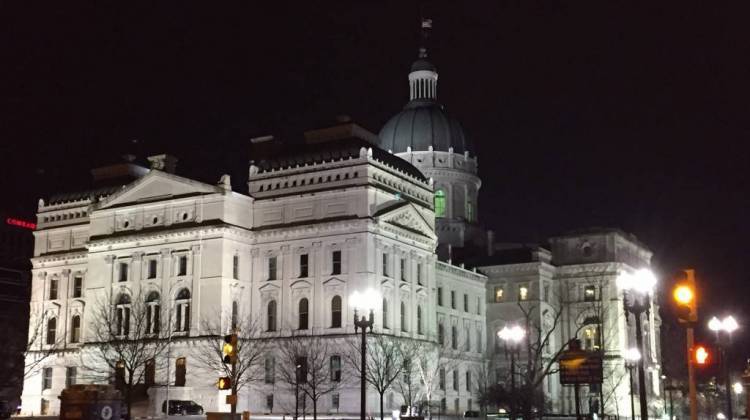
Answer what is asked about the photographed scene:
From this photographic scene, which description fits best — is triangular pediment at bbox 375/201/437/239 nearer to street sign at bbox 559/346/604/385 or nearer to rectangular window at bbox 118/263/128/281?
rectangular window at bbox 118/263/128/281

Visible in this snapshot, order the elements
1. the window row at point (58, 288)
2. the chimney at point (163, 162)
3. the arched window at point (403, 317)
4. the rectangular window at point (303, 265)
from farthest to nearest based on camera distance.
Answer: the window row at point (58, 288) → the chimney at point (163, 162) → the arched window at point (403, 317) → the rectangular window at point (303, 265)

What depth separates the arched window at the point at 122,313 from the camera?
3555 inches

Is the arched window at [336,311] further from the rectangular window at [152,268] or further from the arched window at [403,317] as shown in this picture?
the rectangular window at [152,268]

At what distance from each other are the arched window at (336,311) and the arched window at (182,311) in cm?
1329

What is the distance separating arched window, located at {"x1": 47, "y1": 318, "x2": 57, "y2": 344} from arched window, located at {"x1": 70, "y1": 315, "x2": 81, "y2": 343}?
9.22 feet

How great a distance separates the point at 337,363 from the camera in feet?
284

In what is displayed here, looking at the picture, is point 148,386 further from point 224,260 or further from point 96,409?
point 96,409

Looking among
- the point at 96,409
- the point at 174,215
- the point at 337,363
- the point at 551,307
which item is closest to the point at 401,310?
the point at 337,363

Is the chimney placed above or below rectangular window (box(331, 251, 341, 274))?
above

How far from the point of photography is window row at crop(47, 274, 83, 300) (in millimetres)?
103250

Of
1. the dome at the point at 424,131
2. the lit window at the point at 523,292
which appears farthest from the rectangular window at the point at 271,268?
the dome at the point at 424,131

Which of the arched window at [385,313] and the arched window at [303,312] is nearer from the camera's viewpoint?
the arched window at [385,313]

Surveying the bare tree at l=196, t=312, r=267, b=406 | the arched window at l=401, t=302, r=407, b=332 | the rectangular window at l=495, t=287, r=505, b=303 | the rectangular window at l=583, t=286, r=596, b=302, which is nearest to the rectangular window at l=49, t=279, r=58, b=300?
the bare tree at l=196, t=312, r=267, b=406

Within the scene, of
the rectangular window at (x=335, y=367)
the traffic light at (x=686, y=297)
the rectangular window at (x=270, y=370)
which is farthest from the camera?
the rectangular window at (x=270, y=370)
